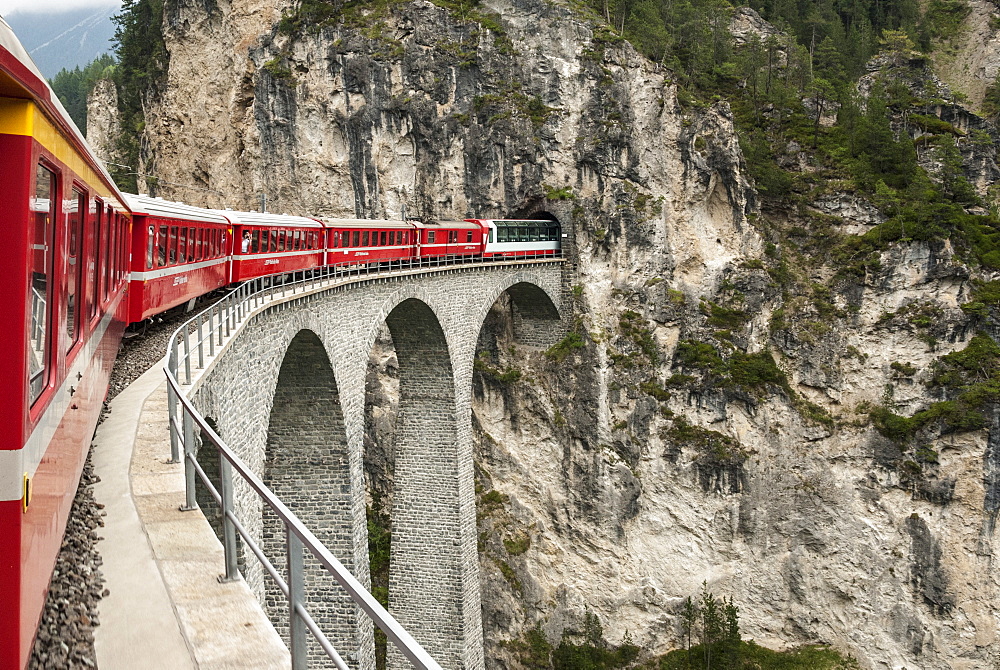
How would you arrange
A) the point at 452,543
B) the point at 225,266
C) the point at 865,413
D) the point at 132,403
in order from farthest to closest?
1. the point at 865,413
2. the point at 452,543
3. the point at 225,266
4. the point at 132,403

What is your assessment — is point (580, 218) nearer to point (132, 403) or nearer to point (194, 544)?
point (132, 403)

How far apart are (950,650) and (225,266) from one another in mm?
28646

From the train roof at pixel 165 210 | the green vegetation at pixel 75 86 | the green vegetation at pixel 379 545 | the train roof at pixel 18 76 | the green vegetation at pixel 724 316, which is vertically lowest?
the green vegetation at pixel 379 545

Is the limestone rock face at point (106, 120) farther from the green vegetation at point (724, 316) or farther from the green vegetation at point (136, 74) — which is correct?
the green vegetation at point (724, 316)

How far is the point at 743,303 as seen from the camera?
33.3 metres

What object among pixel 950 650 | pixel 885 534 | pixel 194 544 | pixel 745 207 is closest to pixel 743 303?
pixel 745 207

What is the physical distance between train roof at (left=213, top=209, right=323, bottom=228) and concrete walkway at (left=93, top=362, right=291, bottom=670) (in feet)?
41.3

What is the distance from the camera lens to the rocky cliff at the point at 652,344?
3073cm

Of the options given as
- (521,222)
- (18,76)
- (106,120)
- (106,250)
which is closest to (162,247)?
(106,250)

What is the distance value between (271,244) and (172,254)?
20.2 feet

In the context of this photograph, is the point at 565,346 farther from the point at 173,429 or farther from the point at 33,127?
the point at 33,127

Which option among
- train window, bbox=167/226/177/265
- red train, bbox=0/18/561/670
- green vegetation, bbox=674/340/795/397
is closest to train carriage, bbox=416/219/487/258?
green vegetation, bbox=674/340/795/397

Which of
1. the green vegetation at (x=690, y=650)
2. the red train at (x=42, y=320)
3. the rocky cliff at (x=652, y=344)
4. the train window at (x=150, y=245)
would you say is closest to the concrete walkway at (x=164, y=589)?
the red train at (x=42, y=320)

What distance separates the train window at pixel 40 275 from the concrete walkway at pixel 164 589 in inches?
51.0
